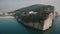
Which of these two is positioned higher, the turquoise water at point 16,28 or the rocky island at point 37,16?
the rocky island at point 37,16

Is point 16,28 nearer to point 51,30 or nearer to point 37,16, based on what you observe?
point 37,16

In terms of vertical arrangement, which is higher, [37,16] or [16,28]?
[37,16]

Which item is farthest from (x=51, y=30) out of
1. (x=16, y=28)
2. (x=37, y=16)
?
(x=16, y=28)

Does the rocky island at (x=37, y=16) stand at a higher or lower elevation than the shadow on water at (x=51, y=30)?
higher

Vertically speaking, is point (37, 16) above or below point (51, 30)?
above

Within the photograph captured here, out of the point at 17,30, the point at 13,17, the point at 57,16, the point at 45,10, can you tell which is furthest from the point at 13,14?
the point at 57,16

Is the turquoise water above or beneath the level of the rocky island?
beneath

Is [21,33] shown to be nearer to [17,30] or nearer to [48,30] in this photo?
[17,30]

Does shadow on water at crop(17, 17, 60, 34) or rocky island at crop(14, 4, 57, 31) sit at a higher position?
rocky island at crop(14, 4, 57, 31)
